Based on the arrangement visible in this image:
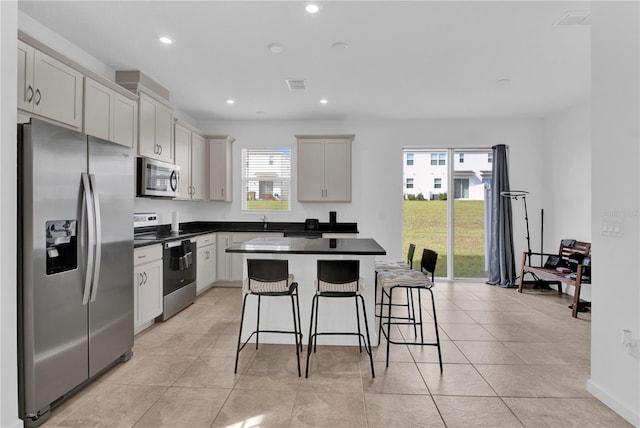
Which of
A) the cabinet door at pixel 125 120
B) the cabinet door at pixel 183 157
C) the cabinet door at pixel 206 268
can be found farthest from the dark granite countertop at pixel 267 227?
the cabinet door at pixel 125 120

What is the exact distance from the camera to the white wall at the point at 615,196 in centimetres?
205

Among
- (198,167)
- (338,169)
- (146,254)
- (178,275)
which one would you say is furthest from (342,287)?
(198,167)

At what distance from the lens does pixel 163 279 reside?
12.6 ft

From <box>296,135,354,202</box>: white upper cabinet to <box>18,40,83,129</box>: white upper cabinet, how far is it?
3.33 metres

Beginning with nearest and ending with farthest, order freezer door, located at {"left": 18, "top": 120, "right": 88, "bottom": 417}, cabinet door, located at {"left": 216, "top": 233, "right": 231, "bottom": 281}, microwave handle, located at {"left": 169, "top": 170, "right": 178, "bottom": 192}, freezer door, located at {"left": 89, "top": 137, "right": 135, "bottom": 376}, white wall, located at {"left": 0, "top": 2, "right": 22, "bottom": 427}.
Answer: white wall, located at {"left": 0, "top": 2, "right": 22, "bottom": 427}
freezer door, located at {"left": 18, "top": 120, "right": 88, "bottom": 417}
freezer door, located at {"left": 89, "top": 137, "right": 135, "bottom": 376}
microwave handle, located at {"left": 169, "top": 170, "right": 178, "bottom": 192}
cabinet door, located at {"left": 216, "top": 233, "right": 231, "bottom": 281}

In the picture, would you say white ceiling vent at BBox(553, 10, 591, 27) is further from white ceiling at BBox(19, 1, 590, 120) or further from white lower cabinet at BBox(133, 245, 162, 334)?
white lower cabinet at BBox(133, 245, 162, 334)

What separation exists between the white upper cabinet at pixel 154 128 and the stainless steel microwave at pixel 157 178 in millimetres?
109

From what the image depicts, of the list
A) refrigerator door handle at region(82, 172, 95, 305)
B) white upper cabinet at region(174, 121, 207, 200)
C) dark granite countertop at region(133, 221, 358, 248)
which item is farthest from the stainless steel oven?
refrigerator door handle at region(82, 172, 95, 305)

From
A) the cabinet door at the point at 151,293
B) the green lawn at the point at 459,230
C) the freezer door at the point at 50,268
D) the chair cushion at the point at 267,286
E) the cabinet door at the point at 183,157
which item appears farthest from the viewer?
the green lawn at the point at 459,230

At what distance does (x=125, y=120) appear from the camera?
350cm

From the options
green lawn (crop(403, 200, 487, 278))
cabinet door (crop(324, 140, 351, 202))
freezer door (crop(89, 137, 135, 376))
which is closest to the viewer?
freezer door (crop(89, 137, 135, 376))

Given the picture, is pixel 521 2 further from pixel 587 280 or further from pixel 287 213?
pixel 287 213

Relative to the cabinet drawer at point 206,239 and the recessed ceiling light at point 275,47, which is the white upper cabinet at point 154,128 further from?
the recessed ceiling light at point 275,47

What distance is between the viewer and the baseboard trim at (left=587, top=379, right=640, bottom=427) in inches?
80.7
